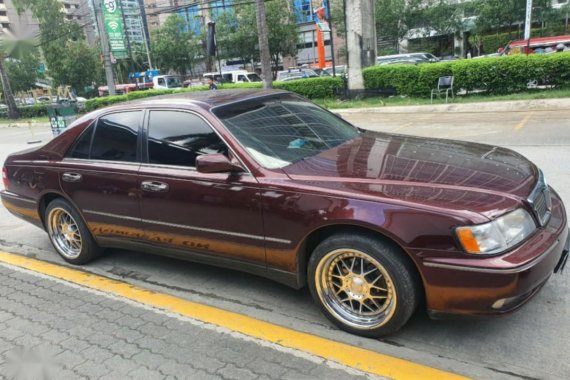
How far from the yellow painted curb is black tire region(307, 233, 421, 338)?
0.63ft

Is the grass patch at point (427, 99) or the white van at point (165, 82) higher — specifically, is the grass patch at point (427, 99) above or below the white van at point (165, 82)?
below

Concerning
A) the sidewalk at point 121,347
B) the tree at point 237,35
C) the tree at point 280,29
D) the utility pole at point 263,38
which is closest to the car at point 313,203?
the sidewalk at point 121,347

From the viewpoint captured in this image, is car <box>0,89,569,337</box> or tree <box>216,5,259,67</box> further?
tree <box>216,5,259,67</box>

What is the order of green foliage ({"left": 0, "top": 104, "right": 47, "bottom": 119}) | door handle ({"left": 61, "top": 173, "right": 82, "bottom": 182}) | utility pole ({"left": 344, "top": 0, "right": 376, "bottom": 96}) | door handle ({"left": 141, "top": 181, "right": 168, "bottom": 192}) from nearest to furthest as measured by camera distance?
1. door handle ({"left": 141, "top": 181, "right": 168, "bottom": 192})
2. door handle ({"left": 61, "top": 173, "right": 82, "bottom": 182})
3. utility pole ({"left": 344, "top": 0, "right": 376, "bottom": 96})
4. green foliage ({"left": 0, "top": 104, "right": 47, "bottom": 119})

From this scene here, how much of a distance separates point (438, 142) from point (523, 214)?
138cm

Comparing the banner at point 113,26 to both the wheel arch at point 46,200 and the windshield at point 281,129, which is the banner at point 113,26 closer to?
the wheel arch at point 46,200

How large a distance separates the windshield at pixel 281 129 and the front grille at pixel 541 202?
1.48m

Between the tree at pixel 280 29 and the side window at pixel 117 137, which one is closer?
the side window at pixel 117 137

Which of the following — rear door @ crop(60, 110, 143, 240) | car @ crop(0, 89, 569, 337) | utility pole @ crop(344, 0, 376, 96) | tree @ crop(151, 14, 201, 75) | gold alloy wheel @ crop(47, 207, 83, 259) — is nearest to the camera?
car @ crop(0, 89, 569, 337)

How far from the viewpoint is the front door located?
3.37m

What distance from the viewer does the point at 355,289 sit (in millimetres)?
3049

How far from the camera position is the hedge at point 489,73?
14.6 m

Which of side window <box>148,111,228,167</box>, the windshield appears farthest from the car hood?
side window <box>148,111,228,167</box>

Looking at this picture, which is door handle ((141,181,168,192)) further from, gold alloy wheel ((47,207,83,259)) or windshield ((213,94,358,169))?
gold alloy wheel ((47,207,83,259))
